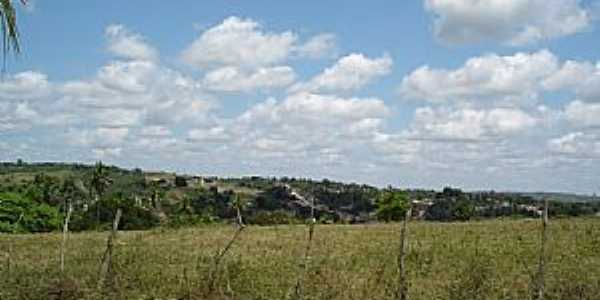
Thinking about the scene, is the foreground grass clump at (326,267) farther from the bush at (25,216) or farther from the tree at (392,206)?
the tree at (392,206)

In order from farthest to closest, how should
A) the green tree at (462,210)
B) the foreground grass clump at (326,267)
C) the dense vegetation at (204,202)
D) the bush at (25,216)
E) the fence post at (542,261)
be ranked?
the green tree at (462,210) < the dense vegetation at (204,202) < the bush at (25,216) < the foreground grass clump at (326,267) < the fence post at (542,261)

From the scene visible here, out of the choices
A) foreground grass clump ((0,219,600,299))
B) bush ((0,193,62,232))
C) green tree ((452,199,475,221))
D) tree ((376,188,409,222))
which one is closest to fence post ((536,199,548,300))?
foreground grass clump ((0,219,600,299))

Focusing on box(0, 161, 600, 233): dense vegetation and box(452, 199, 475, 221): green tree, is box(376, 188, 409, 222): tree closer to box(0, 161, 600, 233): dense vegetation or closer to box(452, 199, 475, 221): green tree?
box(0, 161, 600, 233): dense vegetation

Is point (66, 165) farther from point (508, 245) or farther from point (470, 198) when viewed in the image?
point (508, 245)

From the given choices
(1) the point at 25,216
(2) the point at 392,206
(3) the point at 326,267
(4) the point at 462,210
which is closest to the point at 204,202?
(2) the point at 392,206

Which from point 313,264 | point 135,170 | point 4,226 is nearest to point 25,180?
point 135,170

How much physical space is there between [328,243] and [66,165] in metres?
151

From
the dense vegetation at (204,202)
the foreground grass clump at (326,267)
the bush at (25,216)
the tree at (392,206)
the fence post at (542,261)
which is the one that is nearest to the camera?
the fence post at (542,261)

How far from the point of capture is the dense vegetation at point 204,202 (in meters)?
62.3

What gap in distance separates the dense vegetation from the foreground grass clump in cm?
2241

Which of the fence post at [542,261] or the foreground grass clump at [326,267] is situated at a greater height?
the fence post at [542,261]

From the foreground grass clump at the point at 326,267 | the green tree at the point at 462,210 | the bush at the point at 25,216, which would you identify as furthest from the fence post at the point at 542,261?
the green tree at the point at 462,210

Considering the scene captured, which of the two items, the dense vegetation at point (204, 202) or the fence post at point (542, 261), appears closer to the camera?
the fence post at point (542, 261)

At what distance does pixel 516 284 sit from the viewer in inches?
674
